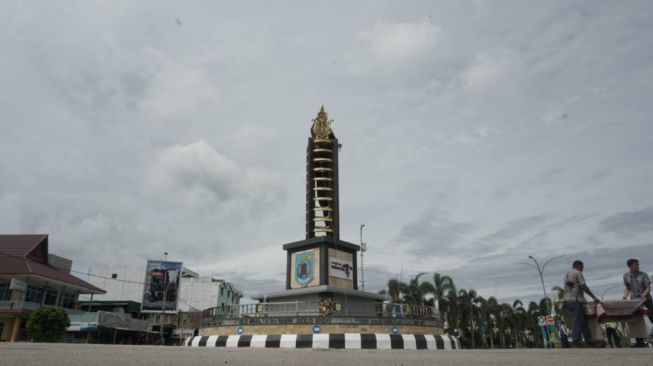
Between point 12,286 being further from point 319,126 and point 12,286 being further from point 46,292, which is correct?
point 319,126

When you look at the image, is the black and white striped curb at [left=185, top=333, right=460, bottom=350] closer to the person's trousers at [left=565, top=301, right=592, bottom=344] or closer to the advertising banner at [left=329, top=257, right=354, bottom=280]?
the advertising banner at [left=329, top=257, right=354, bottom=280]

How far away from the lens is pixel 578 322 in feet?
33.3

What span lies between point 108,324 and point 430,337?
129ft

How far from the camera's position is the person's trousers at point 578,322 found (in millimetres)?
10117

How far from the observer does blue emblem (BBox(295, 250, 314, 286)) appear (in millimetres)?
29898

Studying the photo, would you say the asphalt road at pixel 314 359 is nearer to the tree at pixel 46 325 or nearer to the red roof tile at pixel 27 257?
the tree at pixel 46 325

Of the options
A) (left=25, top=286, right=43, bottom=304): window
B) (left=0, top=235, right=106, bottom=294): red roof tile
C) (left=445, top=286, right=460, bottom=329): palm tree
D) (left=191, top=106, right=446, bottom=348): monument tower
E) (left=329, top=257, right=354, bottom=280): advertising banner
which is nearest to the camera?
(left=191, top=106, right=446, bottom=348): monument tower


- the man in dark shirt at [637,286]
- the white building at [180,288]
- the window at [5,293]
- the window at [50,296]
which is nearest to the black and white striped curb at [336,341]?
the man in dark shirt at [637,286]

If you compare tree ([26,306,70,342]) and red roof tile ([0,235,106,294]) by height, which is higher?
red roof tile ([0,235,106,294])

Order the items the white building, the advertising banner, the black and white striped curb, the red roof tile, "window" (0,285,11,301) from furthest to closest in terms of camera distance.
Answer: the white building < the red roof tile < "window" (0,285,11,301) < the advertising banner < the black and white striped curb

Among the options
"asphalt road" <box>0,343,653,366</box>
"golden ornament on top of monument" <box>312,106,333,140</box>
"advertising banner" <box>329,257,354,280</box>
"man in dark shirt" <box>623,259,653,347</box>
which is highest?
"golden ornament on top of monument" <box>312,106,333,140</box>

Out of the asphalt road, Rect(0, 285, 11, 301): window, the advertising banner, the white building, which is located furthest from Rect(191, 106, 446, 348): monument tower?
the white building

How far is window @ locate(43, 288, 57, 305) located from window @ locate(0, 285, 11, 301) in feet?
13.0

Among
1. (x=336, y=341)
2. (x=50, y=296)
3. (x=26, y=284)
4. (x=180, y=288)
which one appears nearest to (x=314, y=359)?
(x=336, y=341)
